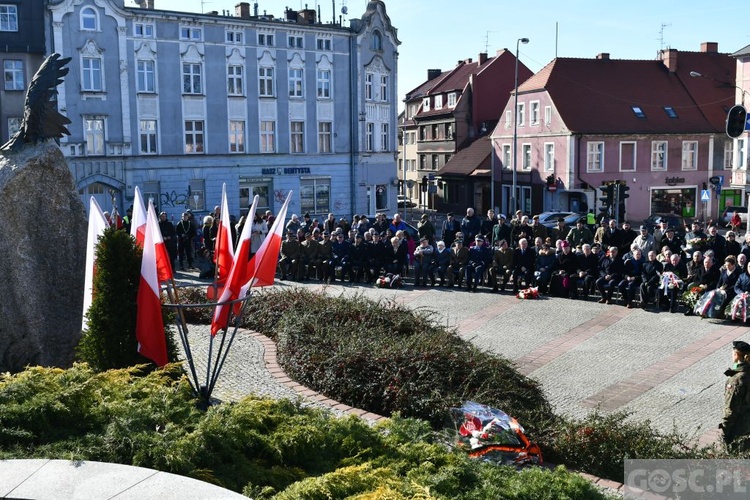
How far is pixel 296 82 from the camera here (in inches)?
1853

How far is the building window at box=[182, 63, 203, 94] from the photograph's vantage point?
4356 cm

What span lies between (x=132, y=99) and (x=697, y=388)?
34230mm

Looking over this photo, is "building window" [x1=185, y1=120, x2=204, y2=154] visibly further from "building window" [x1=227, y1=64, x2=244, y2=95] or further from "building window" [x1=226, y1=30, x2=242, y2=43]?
"building window" [x1=226, y1=30, x2=242, y2=43]

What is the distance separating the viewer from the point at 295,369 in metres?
11.7

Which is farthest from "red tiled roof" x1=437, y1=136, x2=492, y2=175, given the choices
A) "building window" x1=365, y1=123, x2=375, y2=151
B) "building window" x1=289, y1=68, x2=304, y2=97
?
"building window" x1=289, y1=68, x2=304, y2=97

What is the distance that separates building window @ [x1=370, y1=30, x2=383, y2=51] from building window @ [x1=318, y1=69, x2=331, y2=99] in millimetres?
3255

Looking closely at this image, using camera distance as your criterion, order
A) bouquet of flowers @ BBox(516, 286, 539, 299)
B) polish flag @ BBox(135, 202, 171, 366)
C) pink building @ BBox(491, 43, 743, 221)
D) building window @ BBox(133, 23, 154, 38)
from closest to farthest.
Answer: polish flag @ BBox(135, 202, 171, 366) < bouquet of flowers @ BBox(516, 286, 539, 299) < building window @ BBox(133, 23, 154, 38) < pink building @ BBox(491, 43, 743, 221)

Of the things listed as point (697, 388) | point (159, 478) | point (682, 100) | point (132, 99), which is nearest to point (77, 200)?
point (159, 478)

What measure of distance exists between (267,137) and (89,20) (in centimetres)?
1076

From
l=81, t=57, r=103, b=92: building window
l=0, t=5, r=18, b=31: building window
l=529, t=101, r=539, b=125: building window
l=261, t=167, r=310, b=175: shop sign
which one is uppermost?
l=0, t=5, r=18, b=31: building window

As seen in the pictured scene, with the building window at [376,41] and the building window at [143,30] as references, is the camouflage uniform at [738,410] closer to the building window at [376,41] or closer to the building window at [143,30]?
the building window at [143,30]

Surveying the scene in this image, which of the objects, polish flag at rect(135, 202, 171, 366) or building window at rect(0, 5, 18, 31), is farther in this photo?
building window at rect(0, 5, 18, 31)

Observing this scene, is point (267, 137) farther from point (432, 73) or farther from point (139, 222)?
point (139, 222)

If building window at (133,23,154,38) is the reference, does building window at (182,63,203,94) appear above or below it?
below
